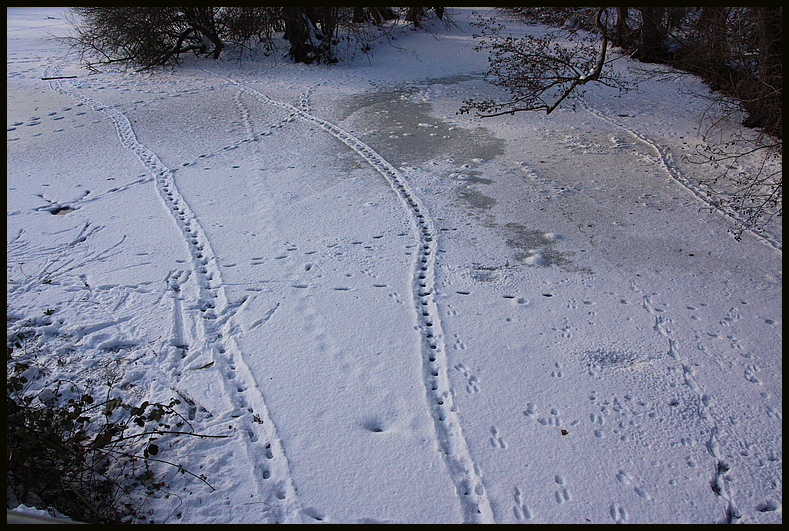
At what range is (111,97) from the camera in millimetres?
9211

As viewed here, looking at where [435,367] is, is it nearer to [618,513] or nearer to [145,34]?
[618,513]

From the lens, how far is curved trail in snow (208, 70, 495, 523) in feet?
8.04

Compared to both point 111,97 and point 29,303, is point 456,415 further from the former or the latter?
point 111,97

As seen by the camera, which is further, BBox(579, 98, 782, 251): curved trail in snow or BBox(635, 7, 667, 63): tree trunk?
BBox(635, 7, 667, 63): tree trunk

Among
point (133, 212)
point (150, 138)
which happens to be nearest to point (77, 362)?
point (133, 212)

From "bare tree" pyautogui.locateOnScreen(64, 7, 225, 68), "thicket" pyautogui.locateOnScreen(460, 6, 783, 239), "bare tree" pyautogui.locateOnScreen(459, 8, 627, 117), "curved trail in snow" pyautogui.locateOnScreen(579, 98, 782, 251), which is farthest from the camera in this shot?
"bare tree" pyautogui.locateOnScreen(64, 7, 225, 68)

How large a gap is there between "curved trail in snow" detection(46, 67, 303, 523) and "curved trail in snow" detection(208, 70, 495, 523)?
748 mm

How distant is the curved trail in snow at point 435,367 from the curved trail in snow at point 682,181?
8.78 feet

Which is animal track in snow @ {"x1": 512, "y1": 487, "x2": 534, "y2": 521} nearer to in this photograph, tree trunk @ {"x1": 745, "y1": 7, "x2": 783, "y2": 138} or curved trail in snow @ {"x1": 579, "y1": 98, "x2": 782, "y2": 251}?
curved trail in snow @ {"x1": 579, "y1": 98, "x2": 782, "y2": 251}

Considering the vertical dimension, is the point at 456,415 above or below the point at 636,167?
below

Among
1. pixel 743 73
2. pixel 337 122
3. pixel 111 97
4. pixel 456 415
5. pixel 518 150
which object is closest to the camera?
pixel 456 415

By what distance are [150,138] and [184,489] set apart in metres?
5.80

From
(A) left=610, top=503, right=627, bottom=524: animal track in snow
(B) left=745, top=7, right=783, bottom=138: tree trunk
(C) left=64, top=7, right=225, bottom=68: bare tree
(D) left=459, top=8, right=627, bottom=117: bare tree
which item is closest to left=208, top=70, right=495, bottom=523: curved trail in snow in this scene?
(A) left=610, top=503, right=627, bottom=524: animal track in snow

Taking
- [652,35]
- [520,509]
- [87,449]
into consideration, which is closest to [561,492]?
[520,509]
